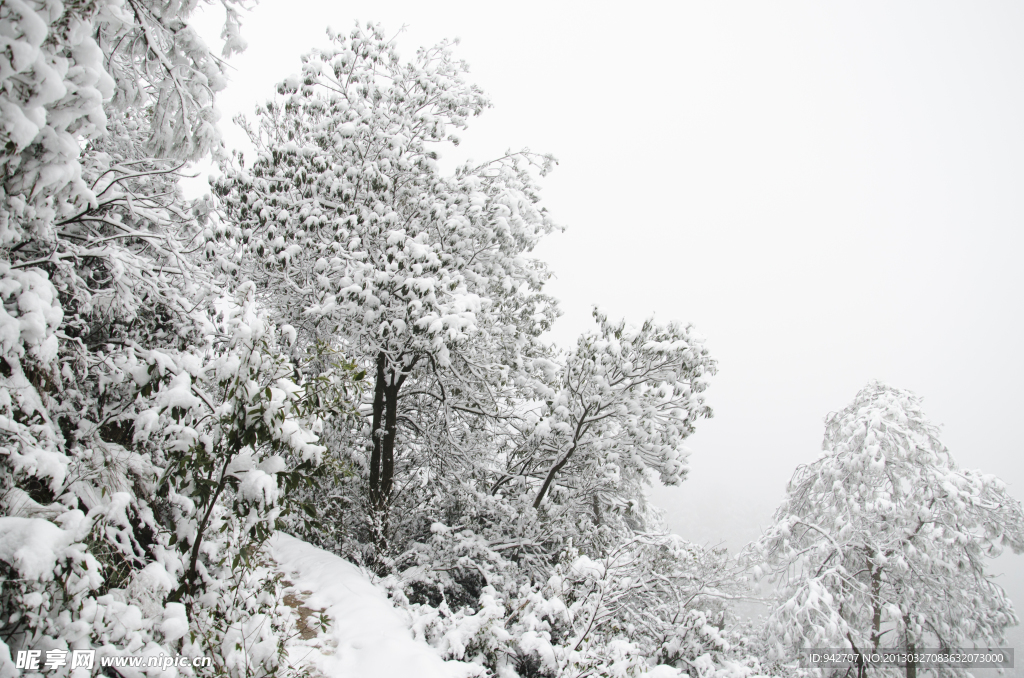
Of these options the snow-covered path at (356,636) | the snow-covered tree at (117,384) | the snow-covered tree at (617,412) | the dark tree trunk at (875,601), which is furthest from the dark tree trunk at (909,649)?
the snow-covered tree at (117,384)

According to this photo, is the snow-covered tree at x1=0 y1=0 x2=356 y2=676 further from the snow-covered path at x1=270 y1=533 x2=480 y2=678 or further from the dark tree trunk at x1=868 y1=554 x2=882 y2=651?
the dark tree trunk at x1=868 y1=554 x2=882 y2=651

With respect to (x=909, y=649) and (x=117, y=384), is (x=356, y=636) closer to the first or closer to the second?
(x=117, y=384)

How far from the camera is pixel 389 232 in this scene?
6770 millimetres

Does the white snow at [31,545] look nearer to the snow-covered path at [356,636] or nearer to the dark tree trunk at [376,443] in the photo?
the snow-covered path at [356,636]

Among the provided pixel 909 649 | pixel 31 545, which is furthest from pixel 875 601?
pixel 31 545

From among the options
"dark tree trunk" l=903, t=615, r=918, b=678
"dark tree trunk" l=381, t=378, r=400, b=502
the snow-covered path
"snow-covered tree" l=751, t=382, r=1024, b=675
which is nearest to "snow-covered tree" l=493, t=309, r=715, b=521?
"dark tree trunk" l=381, t=378, r=400, b=502

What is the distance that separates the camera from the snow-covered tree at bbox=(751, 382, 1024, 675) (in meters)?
9.48

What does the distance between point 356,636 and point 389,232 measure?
16.3 ft

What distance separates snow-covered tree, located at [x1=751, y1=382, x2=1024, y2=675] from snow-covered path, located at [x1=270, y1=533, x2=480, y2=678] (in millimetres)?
7789

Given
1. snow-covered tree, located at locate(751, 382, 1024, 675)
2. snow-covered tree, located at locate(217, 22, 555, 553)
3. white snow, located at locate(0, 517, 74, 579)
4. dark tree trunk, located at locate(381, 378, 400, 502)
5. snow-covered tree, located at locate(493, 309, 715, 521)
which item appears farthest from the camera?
snow-covered tree, located at locate(751, 382, 1024, 675)

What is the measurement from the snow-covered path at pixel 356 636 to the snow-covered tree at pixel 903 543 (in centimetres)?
779

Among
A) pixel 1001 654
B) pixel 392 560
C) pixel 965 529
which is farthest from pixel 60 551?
pixel 1001 654

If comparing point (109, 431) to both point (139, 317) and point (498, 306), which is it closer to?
point (139, 317)

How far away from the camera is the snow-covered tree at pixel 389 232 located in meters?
6.61
